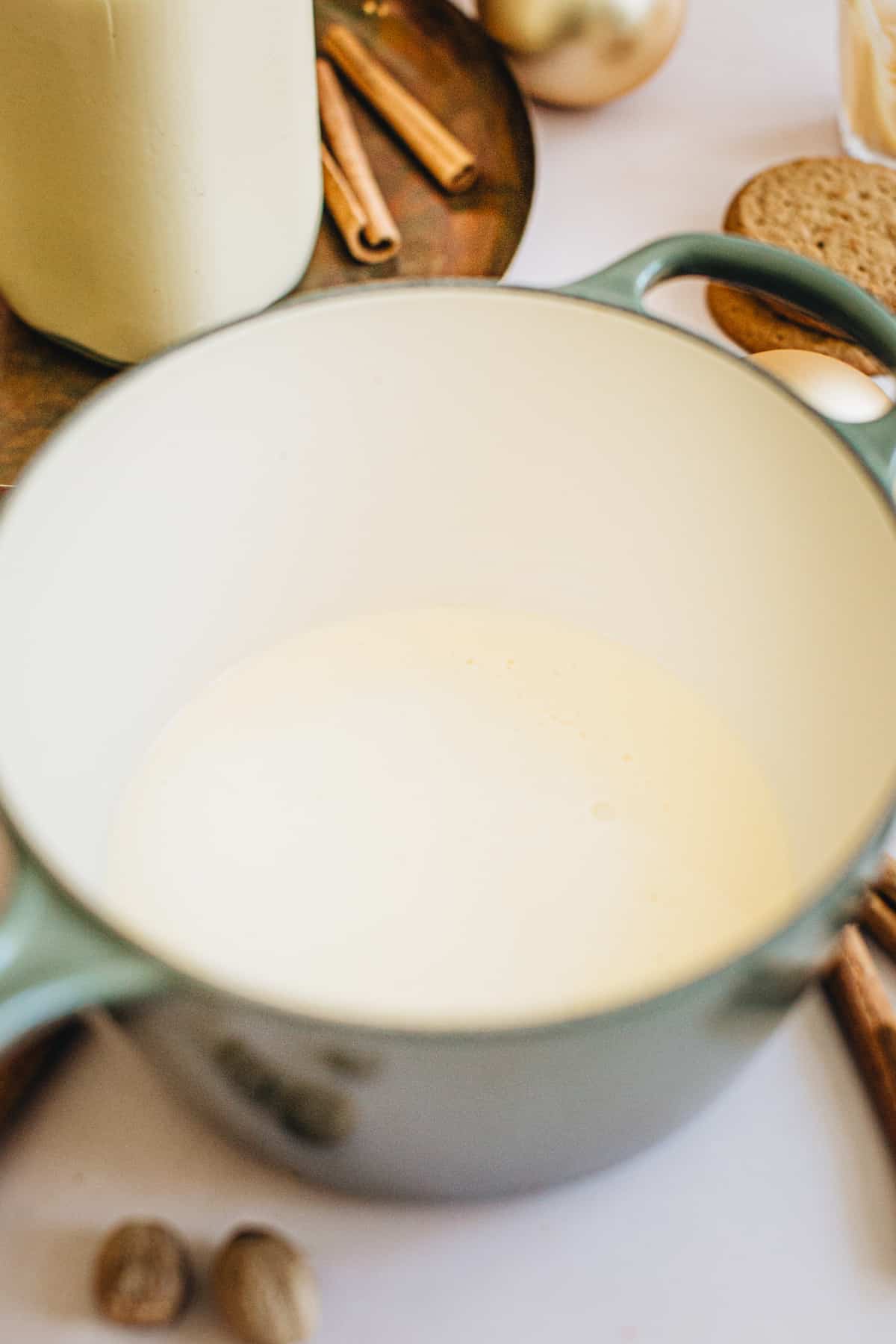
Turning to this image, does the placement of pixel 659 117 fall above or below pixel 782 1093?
above

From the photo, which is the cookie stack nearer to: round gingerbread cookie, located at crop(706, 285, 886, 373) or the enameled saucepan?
round gingerbread cookie, located at crop(706, 285, 886, 373)

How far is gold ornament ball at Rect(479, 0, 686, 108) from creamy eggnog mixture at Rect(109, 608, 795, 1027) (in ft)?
0.90

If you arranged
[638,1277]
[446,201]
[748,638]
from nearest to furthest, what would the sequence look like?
[638,1277] → [748,638] → [446,201]

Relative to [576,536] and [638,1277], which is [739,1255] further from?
[576,536]

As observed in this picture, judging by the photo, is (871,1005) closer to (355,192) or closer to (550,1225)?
(550,1225)

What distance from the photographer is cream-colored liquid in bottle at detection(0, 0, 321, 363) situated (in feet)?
1.28

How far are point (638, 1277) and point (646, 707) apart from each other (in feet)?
0.62

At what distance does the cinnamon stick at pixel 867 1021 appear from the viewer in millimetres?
323

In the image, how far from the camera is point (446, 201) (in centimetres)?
56

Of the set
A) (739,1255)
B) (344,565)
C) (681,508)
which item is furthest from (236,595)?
(739,1255)

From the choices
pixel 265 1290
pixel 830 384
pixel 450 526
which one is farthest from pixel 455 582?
pixel 265 1290

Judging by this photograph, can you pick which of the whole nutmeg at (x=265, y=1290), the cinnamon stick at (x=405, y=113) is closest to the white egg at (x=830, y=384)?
the cinnamon stick at (x=405, y=113)

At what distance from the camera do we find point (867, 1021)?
1.09ft

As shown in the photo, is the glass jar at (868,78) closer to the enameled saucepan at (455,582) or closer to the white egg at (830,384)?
the white egg at (830,384)
